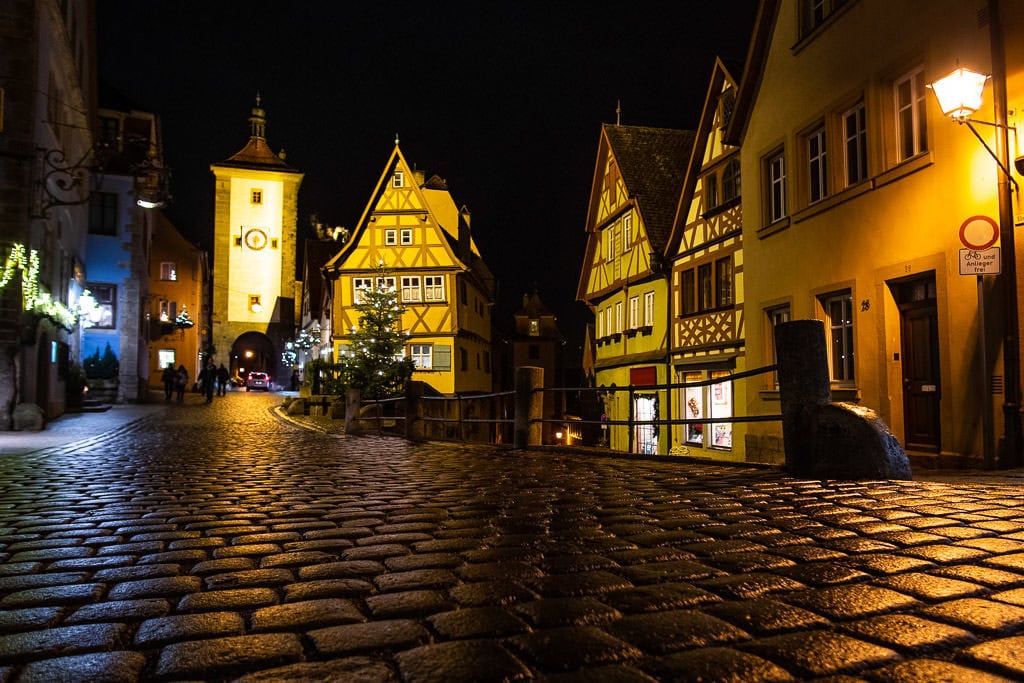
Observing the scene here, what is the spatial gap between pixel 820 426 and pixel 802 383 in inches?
16.7

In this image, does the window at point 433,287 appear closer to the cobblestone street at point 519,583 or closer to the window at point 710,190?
the window at point 710,190

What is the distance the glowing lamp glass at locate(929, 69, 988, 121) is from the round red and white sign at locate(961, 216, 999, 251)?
3.93ft

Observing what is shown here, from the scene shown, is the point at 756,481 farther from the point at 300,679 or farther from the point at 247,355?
the point at 247,355

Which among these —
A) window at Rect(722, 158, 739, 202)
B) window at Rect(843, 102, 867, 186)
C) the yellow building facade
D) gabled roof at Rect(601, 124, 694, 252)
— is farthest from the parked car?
window at Rect(843, 102, 867, 186)

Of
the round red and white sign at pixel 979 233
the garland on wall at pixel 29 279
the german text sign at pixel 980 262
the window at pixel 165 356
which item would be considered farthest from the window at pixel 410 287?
the german text sign at pixel 980 262

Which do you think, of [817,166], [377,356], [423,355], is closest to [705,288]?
[817,166]

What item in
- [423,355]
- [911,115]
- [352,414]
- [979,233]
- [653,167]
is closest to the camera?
[979,233]

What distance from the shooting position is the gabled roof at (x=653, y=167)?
76.4ft

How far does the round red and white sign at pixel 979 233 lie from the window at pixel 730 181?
9831 millimetres

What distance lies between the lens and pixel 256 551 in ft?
13.6

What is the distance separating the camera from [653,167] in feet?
81.1

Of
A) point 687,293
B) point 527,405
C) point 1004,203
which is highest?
point 687,293

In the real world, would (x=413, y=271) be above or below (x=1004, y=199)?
above

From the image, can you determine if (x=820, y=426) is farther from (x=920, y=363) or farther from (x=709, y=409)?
(x=709, y=409)
